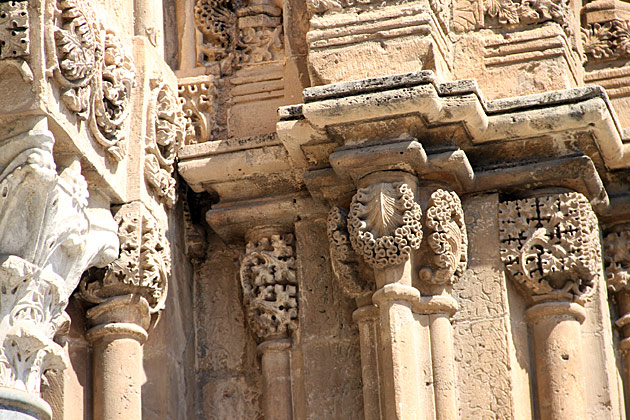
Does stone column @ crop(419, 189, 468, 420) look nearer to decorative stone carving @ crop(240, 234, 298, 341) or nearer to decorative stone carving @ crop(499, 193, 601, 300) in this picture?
decorative stone carving @ crop(499, 193, 601, 300)

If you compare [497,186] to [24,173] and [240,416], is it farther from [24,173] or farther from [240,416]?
[24,173]

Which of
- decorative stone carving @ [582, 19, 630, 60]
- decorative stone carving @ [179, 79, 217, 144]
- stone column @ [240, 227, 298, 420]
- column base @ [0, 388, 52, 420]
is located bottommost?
column base @ [0, 388, 52, 420]

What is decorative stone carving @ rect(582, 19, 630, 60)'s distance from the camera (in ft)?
25.3

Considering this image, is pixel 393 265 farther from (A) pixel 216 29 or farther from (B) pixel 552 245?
(A) pixel 216 29

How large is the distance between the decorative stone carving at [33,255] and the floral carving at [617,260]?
2.35 meters

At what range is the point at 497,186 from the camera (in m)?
7.31

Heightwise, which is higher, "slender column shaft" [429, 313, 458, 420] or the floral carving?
the floral carving

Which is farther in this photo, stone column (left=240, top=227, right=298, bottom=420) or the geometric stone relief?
stone column (left=240, top=227, right=298, bottom=420)

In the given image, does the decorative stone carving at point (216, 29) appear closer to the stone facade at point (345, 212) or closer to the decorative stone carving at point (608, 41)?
the stone facade at point (345, 212)

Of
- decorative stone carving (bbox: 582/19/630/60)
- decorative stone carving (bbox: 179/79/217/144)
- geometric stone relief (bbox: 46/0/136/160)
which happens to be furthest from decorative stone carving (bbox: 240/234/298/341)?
decorative stone carving (bbox: 582/19/630/60)

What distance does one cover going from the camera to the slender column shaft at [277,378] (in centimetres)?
725

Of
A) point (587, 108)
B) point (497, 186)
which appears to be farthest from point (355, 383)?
point (587, 108)

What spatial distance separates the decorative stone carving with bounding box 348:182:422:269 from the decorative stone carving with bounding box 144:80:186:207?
0.83 meters

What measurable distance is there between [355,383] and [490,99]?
4.33 ft
